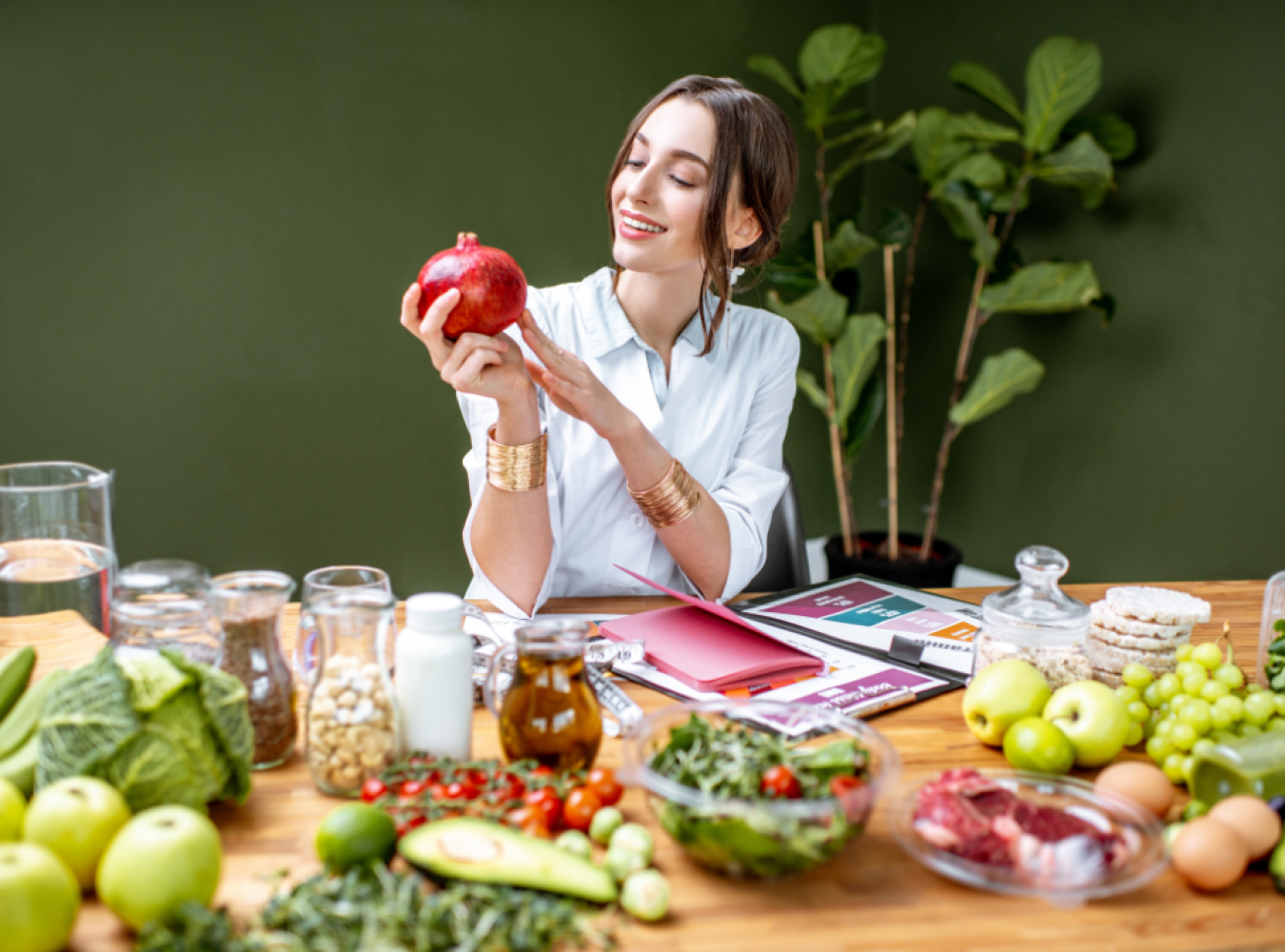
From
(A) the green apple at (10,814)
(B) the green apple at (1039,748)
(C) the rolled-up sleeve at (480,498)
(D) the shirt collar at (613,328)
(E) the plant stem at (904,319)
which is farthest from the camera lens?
(E) the plant stem at (904,319)

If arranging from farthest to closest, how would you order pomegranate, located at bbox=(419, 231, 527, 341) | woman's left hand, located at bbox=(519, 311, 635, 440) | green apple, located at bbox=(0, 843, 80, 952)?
woman's left hand, located at bbox=(519, 311, 635, 440)
pomegranate, located at bbox=(419, 231, 527, 341)
green apple, located at bbox=(0, 843, 80, 952)

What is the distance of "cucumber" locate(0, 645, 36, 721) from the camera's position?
932 millimetres

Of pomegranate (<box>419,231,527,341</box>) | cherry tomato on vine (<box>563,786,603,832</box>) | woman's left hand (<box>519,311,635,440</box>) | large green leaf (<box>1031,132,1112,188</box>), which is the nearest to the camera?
cherry tomato on vine (<box>563,786,603,832</box>)

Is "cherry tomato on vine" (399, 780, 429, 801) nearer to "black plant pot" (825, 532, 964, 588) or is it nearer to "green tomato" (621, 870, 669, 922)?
"green tomato" (621, 870, 669, 922)

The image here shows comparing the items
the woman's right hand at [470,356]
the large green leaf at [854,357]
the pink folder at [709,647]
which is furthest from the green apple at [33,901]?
the large green leaf at [854,357]

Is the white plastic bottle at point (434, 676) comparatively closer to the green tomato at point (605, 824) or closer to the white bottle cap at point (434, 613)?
the white bottle cap at point (434, 613)

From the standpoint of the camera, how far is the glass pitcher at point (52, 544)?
3.45ft

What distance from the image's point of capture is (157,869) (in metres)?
0.69

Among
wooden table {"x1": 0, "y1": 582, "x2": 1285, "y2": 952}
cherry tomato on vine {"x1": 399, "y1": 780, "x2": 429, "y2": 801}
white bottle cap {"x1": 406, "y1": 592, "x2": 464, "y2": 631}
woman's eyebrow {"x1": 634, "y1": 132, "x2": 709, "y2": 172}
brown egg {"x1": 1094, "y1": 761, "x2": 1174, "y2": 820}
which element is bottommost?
wooden table {"x1": 0, "y1": 582, "x2": 1285, "y2": 952}

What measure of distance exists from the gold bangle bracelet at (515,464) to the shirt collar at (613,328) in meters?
0.35

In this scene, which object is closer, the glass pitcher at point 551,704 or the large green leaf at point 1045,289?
the glass pitcher at point 551,704

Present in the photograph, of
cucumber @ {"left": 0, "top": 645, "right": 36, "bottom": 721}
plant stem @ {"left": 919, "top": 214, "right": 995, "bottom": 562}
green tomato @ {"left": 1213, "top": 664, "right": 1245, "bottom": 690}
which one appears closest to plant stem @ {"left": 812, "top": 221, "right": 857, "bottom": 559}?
plant stem @ {"left": 919, "top": 214, "right": 995, "bottom": 562}

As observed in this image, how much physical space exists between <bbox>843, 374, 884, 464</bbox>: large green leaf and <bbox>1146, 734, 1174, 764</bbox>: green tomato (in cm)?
232

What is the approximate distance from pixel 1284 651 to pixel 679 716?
731 mm
